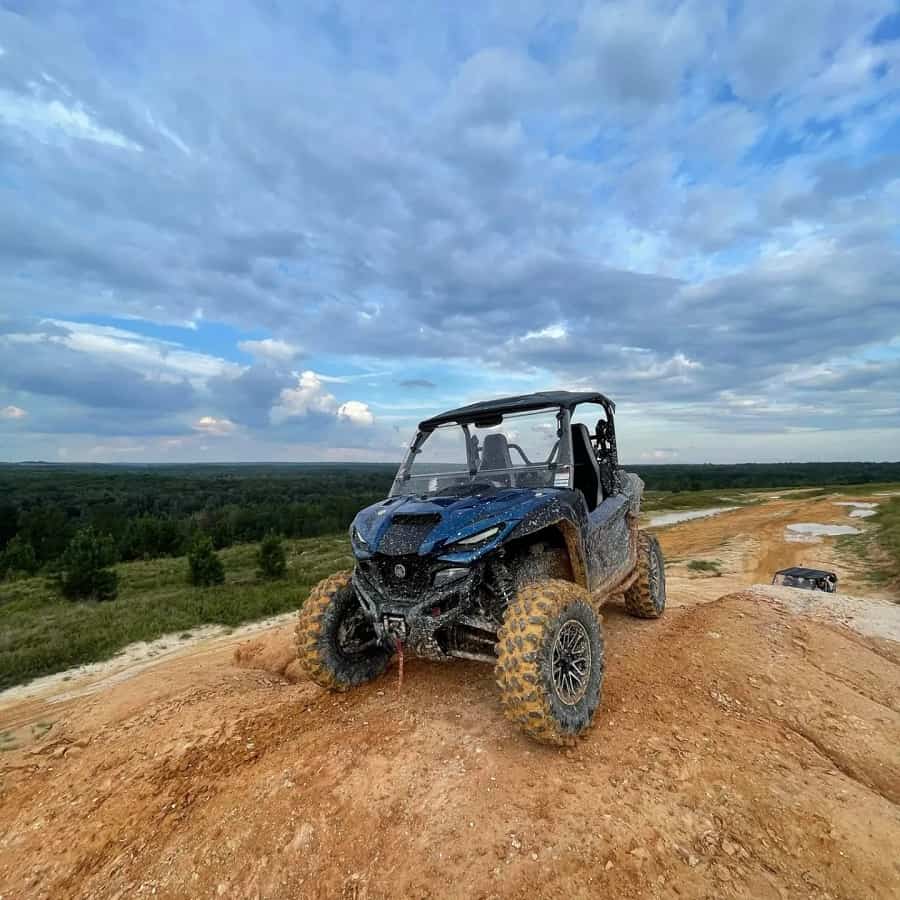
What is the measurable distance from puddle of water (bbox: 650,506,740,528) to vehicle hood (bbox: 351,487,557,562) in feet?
92.3

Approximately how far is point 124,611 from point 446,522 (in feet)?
46.7

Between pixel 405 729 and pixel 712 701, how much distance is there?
2.61 m

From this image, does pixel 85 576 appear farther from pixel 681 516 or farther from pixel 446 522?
pixel 681 516

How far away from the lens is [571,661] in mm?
3971

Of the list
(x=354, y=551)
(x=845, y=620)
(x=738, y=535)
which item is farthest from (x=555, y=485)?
(x=738, y=535)

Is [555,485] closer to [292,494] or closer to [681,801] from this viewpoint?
[681,801]

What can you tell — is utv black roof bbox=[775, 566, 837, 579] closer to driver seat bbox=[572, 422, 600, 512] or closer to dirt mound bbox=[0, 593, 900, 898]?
dirt mound bbox=[0, 593, 900, 898]

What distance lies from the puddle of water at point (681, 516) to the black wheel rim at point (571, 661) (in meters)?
28.0

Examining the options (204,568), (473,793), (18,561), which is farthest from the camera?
(18,561)

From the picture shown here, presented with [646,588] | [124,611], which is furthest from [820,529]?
[124,611]

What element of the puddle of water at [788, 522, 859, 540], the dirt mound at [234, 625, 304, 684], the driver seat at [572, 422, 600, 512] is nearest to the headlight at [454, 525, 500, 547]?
the driver seat at [572, 422, 600, 512]

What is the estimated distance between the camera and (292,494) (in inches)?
2852

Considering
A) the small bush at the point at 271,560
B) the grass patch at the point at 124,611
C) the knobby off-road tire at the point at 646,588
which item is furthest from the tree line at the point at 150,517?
the knobby off-road tire at the point at 646,588

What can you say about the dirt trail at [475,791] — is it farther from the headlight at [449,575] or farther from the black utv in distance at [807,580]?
the black utv in distance at [807,580]
